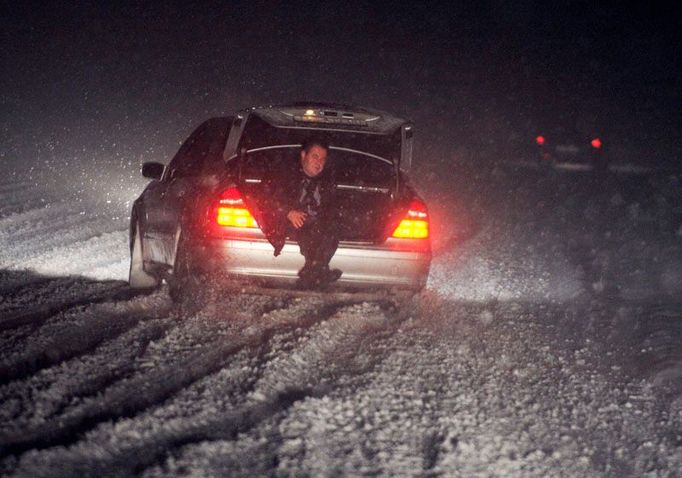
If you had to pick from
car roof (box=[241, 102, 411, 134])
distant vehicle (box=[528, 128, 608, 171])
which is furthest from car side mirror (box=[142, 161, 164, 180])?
distant vehicle (box=[528, 128, 608, 171])

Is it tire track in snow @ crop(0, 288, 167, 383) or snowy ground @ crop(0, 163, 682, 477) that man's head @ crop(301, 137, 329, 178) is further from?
tire track in snow @ crop(0, 288, 167, 383)

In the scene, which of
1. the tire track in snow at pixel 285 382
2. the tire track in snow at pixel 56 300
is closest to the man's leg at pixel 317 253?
the tire track in snow at pixel 285 382

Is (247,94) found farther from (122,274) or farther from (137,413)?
(137,413)

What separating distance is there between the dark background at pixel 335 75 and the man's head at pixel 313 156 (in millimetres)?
10977

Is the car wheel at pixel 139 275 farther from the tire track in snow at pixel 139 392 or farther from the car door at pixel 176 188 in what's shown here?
the tire track in snow at pixel 139 392

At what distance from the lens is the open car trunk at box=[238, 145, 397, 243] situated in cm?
609

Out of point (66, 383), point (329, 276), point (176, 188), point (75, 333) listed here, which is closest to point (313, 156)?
point (329, 276)

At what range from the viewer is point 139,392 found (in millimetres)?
4344

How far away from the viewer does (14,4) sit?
214 feet

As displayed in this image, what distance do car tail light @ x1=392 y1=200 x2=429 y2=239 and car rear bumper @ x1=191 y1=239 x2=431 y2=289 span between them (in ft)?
0.27

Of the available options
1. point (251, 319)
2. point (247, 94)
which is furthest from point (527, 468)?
point (247, 94)

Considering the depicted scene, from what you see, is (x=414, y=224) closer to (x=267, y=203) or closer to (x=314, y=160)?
(x=314, y=160)

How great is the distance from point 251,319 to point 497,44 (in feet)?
239

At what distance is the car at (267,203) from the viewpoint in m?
5.86
